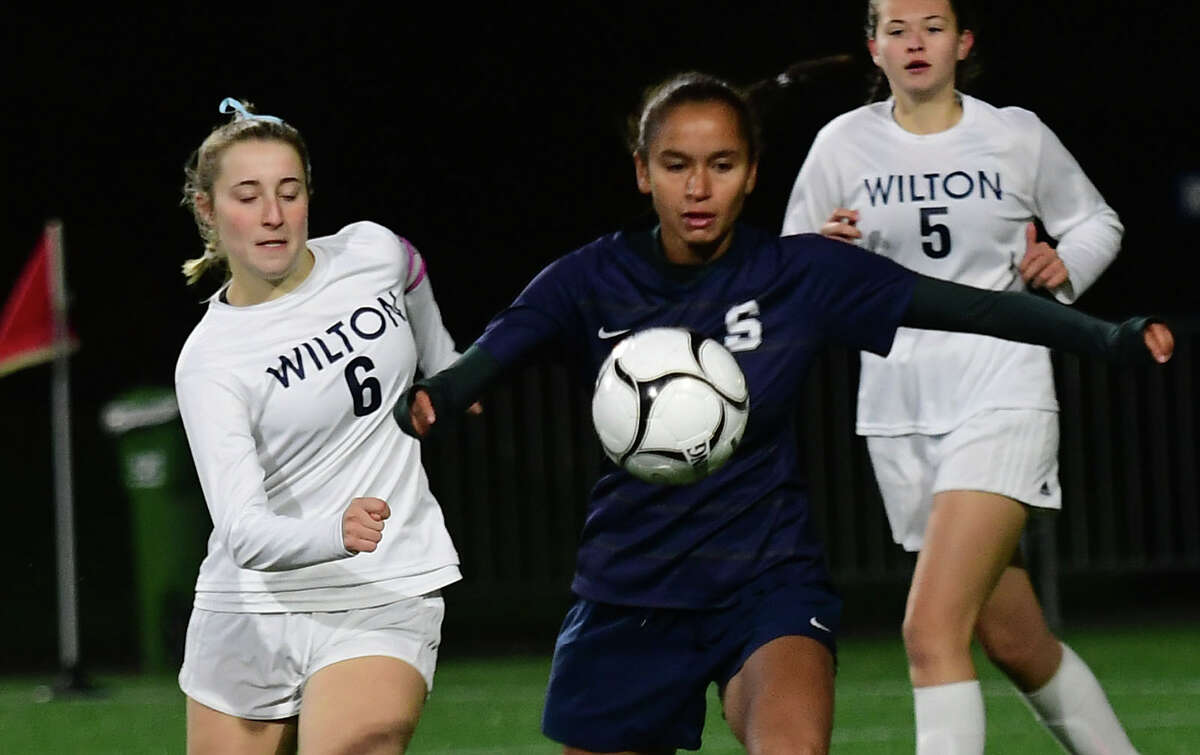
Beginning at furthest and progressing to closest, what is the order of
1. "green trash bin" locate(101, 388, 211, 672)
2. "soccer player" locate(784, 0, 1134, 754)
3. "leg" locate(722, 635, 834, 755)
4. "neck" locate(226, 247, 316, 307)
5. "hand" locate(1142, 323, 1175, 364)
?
"green trash bin" locate(101, 388, 211, 672), "soccer player" locate(784, 0, 1134, 754), "neck" locate(226, 247, 316, 307), "hand" locate(1142, 323, 1175, 364), "leg" locate(722, 635, 834, 755)

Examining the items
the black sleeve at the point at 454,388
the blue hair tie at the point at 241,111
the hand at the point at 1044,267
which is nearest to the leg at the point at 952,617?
the hand at the point at 1044,267

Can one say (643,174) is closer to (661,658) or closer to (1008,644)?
(661,658)

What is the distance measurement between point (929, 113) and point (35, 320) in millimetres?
5509

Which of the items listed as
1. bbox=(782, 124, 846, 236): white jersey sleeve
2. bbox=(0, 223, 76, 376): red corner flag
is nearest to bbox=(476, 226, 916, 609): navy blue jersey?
bbox=(782, 124, 846, 236): white jersey sleeve

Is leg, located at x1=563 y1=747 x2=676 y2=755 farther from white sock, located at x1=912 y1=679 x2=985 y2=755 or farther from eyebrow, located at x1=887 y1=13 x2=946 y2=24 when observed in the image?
eyebrow, located at x1=887 y1=13 x2=946 y2=24

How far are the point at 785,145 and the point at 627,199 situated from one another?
118 centimetres

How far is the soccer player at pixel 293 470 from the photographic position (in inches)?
173

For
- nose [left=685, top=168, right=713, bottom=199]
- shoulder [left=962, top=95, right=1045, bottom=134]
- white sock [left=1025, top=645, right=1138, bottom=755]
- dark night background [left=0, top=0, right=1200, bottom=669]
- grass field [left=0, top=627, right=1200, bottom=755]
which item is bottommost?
grass field [left=0, top=627, right=1200, bottom=755]

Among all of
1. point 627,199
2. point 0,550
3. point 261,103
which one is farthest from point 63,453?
point 627,199

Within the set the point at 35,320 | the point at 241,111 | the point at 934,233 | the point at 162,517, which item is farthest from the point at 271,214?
the point at 162,517

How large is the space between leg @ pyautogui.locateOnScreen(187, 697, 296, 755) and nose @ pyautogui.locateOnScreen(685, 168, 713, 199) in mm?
1362

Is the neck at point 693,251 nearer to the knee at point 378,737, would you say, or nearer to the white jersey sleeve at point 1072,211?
the knee at point 378,737

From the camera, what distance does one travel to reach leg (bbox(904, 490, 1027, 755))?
489 cm

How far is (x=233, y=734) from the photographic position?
4.48m
